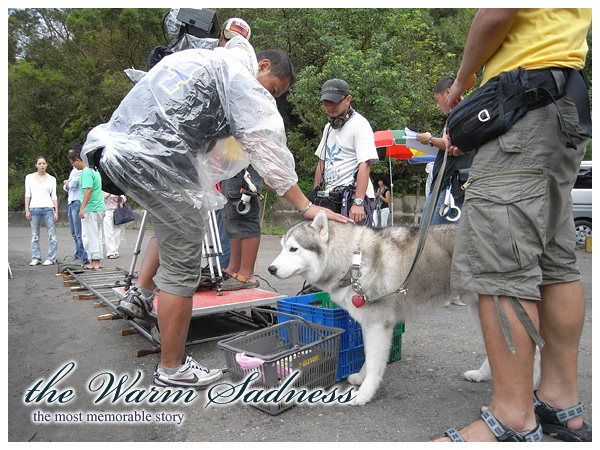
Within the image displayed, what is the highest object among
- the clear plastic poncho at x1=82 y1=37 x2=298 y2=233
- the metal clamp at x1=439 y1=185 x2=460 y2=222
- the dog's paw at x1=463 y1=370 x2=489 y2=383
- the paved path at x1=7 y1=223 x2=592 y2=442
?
the clear plastic poncho at x1=82 y1=37 x2=298 y2=233

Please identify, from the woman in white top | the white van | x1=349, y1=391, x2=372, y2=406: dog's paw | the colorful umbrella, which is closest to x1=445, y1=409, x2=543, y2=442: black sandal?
x1=349, y1=391, x2=372, y2=406: dog's paw

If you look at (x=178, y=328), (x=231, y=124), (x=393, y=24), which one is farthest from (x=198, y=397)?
(x=393, y=24)

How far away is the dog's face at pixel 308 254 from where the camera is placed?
9.50 feet

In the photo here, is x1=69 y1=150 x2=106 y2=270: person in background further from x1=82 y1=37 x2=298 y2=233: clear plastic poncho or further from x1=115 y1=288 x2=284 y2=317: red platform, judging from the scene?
x1=82 y1=37 x2=298 y2=233: clear plastic poncho

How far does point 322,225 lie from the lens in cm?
290

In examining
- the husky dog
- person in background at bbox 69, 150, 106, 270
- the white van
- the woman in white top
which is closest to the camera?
the husky dog

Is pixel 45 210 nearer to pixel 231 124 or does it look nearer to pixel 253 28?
pixel 231 124

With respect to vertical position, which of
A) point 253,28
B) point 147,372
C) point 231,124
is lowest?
point 147,372

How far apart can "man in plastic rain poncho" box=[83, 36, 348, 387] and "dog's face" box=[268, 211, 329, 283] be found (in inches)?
12.0

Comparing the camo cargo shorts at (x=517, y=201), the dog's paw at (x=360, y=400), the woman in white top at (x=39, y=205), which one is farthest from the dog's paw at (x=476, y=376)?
the woman in white top at (x=39, y=205)

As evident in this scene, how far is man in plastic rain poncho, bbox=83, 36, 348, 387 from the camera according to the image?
251cm

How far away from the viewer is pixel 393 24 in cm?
1318

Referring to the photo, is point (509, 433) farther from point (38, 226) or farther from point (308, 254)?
point (38, 226)

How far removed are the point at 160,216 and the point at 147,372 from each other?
3.93 feet
